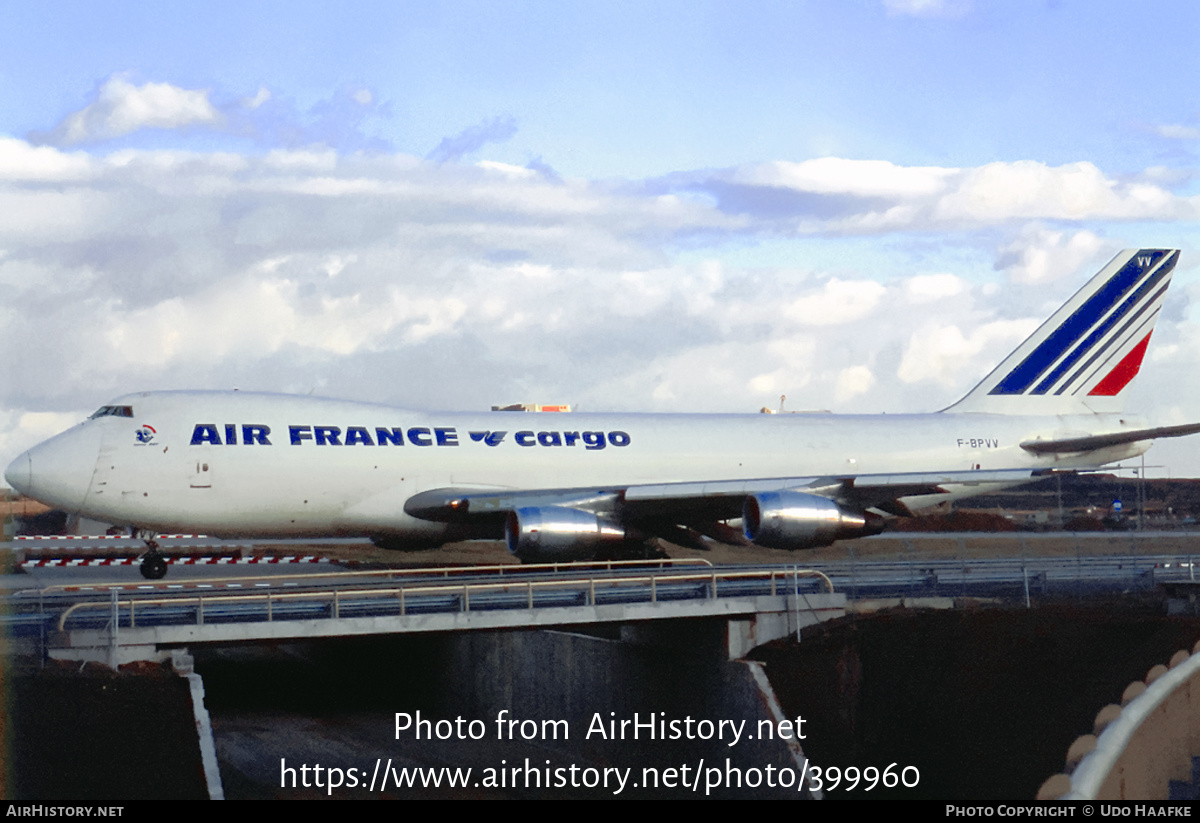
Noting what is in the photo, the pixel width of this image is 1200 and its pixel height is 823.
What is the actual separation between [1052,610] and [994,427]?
49.1ft

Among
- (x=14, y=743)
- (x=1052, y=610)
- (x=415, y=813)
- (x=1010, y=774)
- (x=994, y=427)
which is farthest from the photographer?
(x=994, y=427)

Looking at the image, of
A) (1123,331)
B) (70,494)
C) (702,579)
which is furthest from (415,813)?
(1123,331)

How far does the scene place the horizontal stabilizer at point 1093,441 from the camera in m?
35.5

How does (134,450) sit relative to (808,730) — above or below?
above

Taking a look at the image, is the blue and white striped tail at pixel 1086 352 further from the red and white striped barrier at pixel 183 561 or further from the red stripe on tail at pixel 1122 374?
the red and white striped barrier at pixel 183 561

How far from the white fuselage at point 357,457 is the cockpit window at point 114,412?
14cm

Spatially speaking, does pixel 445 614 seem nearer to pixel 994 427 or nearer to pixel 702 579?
pixel 702 579

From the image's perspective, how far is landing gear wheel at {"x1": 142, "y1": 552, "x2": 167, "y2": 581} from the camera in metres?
28.5

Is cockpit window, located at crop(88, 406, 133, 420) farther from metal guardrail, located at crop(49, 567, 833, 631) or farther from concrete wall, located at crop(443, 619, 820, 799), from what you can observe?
concrete wall, located at crop(443, 619, 820, 799)

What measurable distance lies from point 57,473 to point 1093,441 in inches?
1110

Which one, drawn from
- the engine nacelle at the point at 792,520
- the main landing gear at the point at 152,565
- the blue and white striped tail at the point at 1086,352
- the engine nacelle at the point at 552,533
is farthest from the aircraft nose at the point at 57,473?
the blue and white striped tail at the point at 1086,352

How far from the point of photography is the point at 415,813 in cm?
2050

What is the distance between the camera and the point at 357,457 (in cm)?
3002

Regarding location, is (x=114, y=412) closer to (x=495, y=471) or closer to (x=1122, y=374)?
(x=495, y=471)
